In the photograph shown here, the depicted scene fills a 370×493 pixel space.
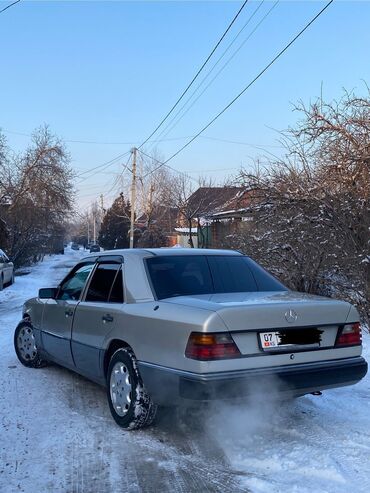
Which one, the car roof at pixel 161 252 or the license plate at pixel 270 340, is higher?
the car roof at pixel 161 252

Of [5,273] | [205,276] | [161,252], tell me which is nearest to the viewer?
[205,276]

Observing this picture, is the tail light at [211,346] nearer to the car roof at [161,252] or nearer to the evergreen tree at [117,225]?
the car roof at [161,252]

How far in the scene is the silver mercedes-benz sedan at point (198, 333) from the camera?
12.3 feet

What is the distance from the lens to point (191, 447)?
405 cm

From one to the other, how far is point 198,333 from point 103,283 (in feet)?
5.69

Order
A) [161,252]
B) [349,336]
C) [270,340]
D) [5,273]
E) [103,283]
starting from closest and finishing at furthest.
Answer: [270,340]
[349,336]
[161,252]
[103,283]
[5,273]

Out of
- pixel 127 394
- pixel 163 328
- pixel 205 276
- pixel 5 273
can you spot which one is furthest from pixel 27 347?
pixel 5 273

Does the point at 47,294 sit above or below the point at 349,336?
above

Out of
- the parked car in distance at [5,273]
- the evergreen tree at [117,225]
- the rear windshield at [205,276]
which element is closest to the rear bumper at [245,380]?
the rear windshield at [205,276]

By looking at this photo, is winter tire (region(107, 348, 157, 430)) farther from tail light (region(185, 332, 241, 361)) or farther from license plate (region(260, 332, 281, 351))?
license plate (region(260, 332, 281, 351))

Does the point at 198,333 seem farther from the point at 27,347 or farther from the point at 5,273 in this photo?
the point at 5,273

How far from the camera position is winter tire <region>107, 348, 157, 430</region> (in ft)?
13.9

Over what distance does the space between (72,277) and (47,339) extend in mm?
781

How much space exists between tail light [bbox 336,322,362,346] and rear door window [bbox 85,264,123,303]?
6.50 feet
